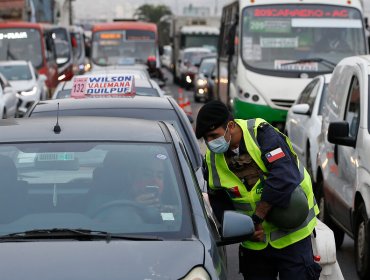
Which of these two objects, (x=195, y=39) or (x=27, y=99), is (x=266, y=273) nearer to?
(x=27, y=99)

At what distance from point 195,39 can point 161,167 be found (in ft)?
165

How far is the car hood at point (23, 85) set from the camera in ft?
91.2

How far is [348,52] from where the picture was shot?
22.1 m

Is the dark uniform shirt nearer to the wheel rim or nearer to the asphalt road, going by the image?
the wheel rim

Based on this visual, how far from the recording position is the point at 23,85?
28094mm

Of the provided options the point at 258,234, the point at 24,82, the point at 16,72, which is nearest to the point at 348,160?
the point at 258,234

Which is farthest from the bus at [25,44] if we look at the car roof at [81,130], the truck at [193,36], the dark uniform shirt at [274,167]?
the dark uniform shirt at [274,167]

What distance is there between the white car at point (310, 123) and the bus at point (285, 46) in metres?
6.89

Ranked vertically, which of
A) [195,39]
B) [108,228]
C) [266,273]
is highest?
[108,228]

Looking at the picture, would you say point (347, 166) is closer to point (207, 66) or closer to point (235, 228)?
point (235, 228)

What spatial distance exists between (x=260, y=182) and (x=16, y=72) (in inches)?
933

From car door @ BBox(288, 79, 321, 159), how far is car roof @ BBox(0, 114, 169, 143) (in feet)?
25.5

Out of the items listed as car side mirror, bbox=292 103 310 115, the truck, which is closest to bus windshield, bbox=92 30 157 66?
the truck

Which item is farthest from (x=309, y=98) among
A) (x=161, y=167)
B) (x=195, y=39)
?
(x=195, y=39)
